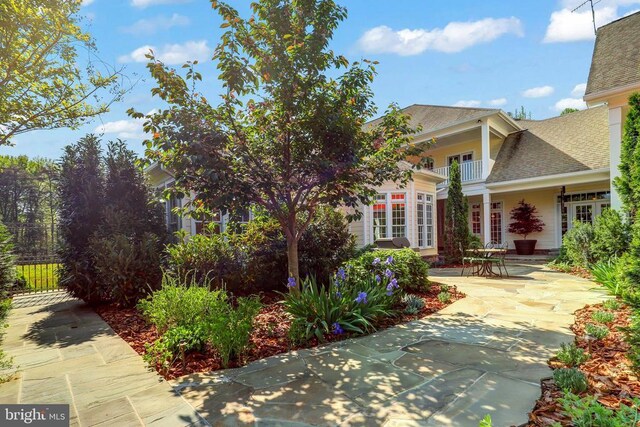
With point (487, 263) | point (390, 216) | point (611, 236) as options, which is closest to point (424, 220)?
point (390, 216)

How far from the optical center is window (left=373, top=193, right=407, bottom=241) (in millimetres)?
12219

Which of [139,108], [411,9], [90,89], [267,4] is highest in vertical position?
[411,9]

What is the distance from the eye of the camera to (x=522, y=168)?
13.6 meters

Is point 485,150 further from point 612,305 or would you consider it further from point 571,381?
point 571,381

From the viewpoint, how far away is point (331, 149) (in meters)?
4.30

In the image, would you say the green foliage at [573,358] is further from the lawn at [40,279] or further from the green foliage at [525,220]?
the green foliage at [525,220]

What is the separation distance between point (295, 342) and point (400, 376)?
137 centimetres

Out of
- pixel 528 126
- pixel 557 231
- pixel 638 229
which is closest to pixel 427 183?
pixel 557 231

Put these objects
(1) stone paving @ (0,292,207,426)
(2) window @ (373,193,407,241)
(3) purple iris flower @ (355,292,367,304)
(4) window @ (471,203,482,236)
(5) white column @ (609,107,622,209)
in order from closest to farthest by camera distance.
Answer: (1) stone paving @ (0,292,207,426), (3) purple iris flower @ (355,292,367,304), (5) white column @ (609,107,622,209), (2) window @ (373,193,407,241), (4) window @ (471,203,482,236)

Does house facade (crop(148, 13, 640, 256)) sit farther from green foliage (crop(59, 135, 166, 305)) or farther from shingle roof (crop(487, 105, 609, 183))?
green foliage (crop(59, 135, 166, 305))

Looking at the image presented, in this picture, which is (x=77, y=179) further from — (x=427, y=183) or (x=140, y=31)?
(x=427, y=183)

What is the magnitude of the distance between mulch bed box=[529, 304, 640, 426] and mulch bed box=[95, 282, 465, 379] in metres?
2.08

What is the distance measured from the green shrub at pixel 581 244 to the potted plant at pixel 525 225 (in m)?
4.94

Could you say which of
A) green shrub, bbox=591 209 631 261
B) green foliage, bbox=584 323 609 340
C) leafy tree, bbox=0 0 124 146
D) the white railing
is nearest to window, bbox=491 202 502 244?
the white railing
